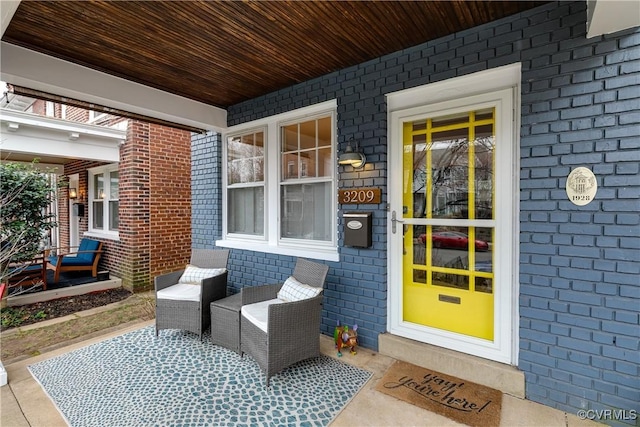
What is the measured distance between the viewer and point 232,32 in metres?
2.65

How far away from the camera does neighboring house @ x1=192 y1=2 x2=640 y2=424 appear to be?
7.07 ft

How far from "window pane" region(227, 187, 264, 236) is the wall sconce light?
5.46 feet

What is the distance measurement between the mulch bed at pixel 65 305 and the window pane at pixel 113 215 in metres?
1.50

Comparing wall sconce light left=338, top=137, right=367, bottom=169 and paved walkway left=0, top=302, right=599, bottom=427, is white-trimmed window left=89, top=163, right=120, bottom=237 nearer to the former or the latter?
paved walkway left=0, top=302, right=599, bottom=427

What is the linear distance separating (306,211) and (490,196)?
2123 mm

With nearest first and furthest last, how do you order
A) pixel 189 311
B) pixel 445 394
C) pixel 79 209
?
pixel 445 394, pixel 189 311, pixel 79 209

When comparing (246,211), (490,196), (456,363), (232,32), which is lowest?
(456,363)

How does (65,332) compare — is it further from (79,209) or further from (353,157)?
(79,209)

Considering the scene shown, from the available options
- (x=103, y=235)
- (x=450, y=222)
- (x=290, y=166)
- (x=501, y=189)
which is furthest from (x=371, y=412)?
(x=103, y=235)

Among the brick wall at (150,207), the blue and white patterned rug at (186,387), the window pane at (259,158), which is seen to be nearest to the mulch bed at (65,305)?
the brick wall at (150,207)

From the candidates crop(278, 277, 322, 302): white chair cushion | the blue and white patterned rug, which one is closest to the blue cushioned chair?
the blue and white patterned rug

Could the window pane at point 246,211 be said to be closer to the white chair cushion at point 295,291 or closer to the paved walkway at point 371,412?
the white chair cushion at point 295,291

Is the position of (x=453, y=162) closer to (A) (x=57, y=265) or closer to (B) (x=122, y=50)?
(B) (x=122, y=50)

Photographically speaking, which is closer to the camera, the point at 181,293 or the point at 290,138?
the point at 181,293
